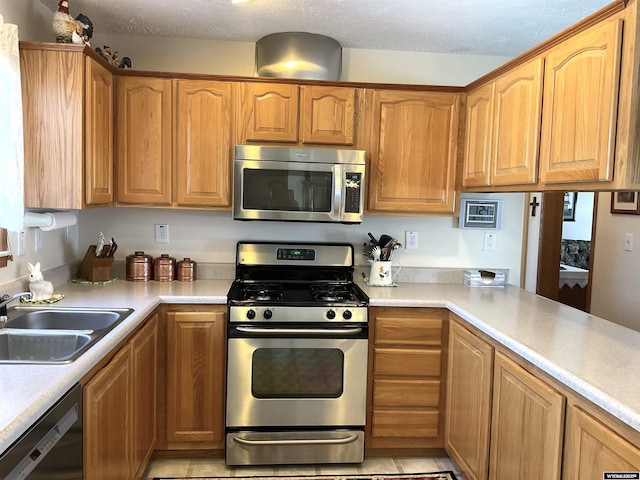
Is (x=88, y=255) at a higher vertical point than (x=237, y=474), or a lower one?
higher

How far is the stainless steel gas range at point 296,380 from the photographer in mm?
2457

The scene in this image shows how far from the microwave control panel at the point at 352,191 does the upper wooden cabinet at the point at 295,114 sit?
22cm

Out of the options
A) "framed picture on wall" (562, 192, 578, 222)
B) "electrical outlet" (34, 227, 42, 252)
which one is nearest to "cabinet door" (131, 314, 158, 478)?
"electrical outlet" (34, 227, 42, 252)

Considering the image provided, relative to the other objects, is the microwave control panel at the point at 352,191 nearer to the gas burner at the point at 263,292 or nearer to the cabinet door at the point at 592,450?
the gas burner at the point at 263,292

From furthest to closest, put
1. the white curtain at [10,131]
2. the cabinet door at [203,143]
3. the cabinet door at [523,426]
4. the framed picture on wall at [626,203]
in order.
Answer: the framed picture on wall at [626,203]
the cabinet door at [203,143]
the white curtain at [10,131]
the cabinet door at [523,426]

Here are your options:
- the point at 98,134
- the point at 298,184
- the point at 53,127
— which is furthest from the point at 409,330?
the point at 53,127

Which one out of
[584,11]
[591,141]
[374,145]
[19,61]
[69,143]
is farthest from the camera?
[374,145]

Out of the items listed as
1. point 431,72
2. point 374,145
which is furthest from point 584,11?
point 374,145

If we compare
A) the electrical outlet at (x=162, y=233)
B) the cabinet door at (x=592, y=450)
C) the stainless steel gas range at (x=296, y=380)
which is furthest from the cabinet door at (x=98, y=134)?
the cabinet door at (x=592, y=450)

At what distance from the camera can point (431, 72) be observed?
10.1 feet

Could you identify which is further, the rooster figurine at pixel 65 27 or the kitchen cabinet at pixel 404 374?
the kitchen cabinet at pixel 404 374

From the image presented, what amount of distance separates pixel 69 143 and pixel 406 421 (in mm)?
2130

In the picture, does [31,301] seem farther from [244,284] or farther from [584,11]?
[584,11]

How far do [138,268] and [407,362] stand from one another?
5.18 ft
